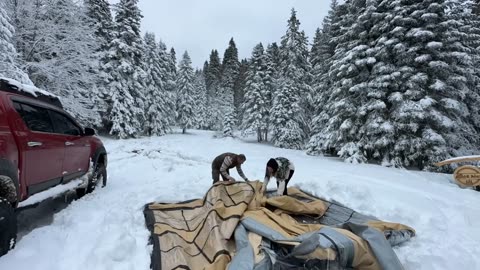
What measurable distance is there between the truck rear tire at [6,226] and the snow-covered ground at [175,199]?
0.11m

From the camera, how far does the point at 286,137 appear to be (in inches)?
1128

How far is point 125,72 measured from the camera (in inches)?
1026

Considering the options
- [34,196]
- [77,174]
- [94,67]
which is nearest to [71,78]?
[94,67]

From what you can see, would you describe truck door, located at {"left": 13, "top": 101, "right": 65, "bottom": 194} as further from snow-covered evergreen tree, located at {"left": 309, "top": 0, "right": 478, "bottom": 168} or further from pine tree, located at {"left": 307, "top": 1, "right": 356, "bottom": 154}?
pine tree, located at {"left": 307, "top": 1, "right": 356, "bottom": 154}

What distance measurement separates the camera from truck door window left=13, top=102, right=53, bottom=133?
4.22 metres

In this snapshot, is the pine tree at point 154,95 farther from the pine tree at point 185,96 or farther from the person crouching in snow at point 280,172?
the person crouching in snow at point 280,172

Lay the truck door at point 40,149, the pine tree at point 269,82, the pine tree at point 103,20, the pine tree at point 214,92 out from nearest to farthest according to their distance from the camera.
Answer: the truck door at point 40,149 → the pine tree at point 103,20 → the pine tree at point 269,82 → the pine tree at point 214,92

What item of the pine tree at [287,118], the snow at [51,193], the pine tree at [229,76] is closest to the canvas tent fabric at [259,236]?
the snow at [51,193]

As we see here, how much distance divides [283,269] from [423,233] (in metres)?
2.93

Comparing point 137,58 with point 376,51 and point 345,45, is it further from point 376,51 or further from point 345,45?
point 376,51

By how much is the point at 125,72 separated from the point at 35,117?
22802 mm

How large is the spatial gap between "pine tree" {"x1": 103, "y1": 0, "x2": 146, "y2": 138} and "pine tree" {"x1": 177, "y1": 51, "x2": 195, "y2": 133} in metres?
15.9

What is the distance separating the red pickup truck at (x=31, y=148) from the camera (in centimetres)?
358

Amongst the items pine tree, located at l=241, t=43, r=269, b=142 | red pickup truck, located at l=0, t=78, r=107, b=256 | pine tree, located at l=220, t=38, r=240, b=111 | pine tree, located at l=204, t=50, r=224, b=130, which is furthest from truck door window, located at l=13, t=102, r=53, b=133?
pine tree, located at l=204, t=50, r=224, b=130
